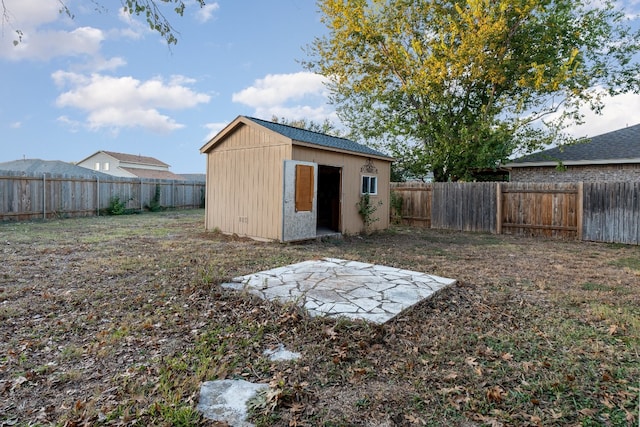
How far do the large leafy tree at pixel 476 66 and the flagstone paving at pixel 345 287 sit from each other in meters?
9.39

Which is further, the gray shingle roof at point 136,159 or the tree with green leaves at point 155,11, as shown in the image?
the gray shingle roof at point 136,159

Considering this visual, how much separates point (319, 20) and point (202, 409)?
15616 mm

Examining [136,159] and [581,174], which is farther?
[136,159]

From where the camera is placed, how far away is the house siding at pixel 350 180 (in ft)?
28.2

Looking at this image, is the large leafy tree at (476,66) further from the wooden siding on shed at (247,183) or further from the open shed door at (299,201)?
the wooden siding on shed at (247,183)

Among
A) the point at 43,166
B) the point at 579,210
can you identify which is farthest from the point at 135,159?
the point at 579,210

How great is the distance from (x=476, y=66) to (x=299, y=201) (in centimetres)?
861

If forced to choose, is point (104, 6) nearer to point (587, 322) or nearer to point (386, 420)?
point (386, 420)

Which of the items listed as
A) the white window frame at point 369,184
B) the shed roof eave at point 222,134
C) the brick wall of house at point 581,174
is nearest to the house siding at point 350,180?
the white window frame at point 369,184

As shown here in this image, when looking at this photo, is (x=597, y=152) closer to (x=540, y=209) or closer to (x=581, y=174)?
(x=581, y=174)

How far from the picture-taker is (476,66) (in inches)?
484

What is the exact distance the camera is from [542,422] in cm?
204

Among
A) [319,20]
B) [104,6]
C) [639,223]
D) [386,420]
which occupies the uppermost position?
[319,20]

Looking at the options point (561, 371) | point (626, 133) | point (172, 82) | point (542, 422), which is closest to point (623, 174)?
point (626, 133)
